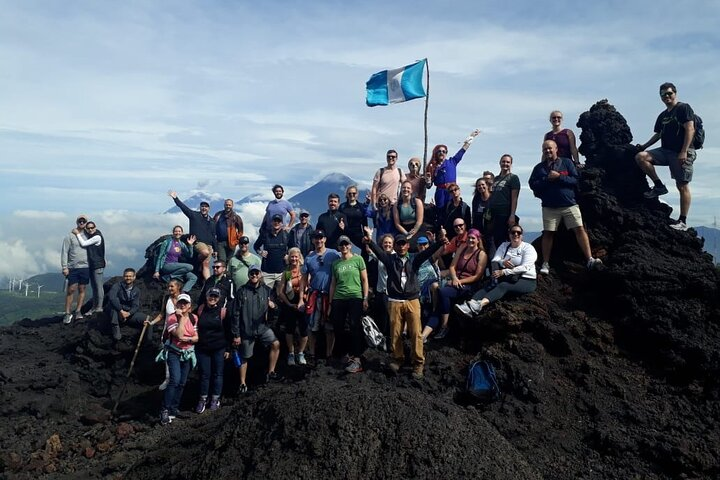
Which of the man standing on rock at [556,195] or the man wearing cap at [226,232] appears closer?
the man standing on rock at [556,195]

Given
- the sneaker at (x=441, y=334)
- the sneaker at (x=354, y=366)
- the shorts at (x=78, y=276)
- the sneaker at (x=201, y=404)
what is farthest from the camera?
the shorts at (x=78, y=276)

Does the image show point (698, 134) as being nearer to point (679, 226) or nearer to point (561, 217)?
point (679, 226)

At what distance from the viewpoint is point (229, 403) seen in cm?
1091

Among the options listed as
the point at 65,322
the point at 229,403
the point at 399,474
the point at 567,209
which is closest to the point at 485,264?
the point at 567,209

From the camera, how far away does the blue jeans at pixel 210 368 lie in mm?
10328

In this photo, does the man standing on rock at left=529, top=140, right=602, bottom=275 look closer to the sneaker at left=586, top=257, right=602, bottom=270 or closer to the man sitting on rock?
the sneaker at left=586, top=257, right=602, bottom=270

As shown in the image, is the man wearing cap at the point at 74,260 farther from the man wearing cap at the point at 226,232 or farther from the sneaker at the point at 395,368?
the sneaker at the point at 395,368

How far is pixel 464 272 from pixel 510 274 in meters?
0.90

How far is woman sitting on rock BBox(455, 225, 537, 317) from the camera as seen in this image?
1012cm

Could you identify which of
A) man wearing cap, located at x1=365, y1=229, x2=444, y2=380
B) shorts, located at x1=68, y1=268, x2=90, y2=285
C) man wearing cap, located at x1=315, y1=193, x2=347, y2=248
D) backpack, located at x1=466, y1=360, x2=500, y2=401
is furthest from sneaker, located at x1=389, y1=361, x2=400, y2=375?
shorts, located at x1=68, y1=268, x2=90, y2=285

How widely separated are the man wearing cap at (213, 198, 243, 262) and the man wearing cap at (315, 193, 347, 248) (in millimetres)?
3235

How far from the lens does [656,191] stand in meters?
12.2

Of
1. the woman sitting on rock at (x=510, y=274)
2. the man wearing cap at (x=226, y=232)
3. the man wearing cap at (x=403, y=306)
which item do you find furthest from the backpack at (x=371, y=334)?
the man wearing cap at (x=226, y=232)

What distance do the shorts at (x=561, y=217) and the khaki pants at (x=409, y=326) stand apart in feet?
12.5
